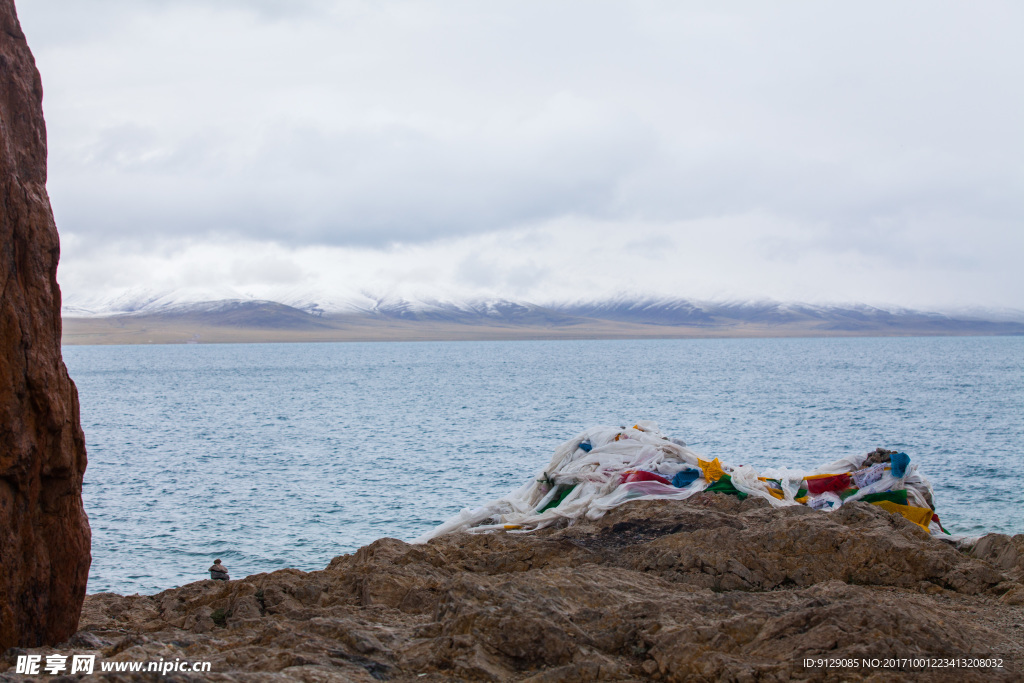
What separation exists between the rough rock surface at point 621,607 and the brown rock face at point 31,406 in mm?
478

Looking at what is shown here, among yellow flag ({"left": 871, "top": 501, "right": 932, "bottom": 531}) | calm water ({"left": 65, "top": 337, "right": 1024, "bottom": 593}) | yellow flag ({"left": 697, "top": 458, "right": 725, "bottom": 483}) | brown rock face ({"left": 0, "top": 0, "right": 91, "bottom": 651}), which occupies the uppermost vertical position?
brown rock face ({"left": 0, "top": 0, "right": 91, "bottom": 651})

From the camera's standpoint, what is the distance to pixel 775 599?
6.05 metres

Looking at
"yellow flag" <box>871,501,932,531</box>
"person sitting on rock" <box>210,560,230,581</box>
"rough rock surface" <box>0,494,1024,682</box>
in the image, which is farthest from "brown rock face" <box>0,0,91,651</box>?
"yellow flag" <box>871,501,932,531</box>

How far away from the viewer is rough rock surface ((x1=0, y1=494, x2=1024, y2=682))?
4910 mm

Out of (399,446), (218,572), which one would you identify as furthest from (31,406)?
(399,446)

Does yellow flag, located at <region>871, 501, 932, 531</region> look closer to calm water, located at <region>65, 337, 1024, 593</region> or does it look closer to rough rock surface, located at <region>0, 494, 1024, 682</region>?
rough rock surface, located at <region>0, 494, 1024, 682</region>

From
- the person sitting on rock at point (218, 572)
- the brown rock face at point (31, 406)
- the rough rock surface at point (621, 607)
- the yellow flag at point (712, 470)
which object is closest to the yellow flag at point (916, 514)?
the rough rock surface at point (621, 607)

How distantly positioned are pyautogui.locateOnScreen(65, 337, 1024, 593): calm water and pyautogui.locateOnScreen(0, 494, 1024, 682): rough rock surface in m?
7.26

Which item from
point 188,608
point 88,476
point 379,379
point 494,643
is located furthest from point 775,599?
point 379,379

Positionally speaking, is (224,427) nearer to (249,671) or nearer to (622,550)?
(622,550)

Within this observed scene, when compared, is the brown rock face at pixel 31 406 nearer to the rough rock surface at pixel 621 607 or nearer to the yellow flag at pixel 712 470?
the rough rock surface at pixel 621 607

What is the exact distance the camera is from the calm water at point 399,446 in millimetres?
17875

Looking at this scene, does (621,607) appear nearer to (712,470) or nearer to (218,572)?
(712,470)

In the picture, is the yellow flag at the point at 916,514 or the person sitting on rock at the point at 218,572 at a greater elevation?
the yellow flag at the point at 916,514
